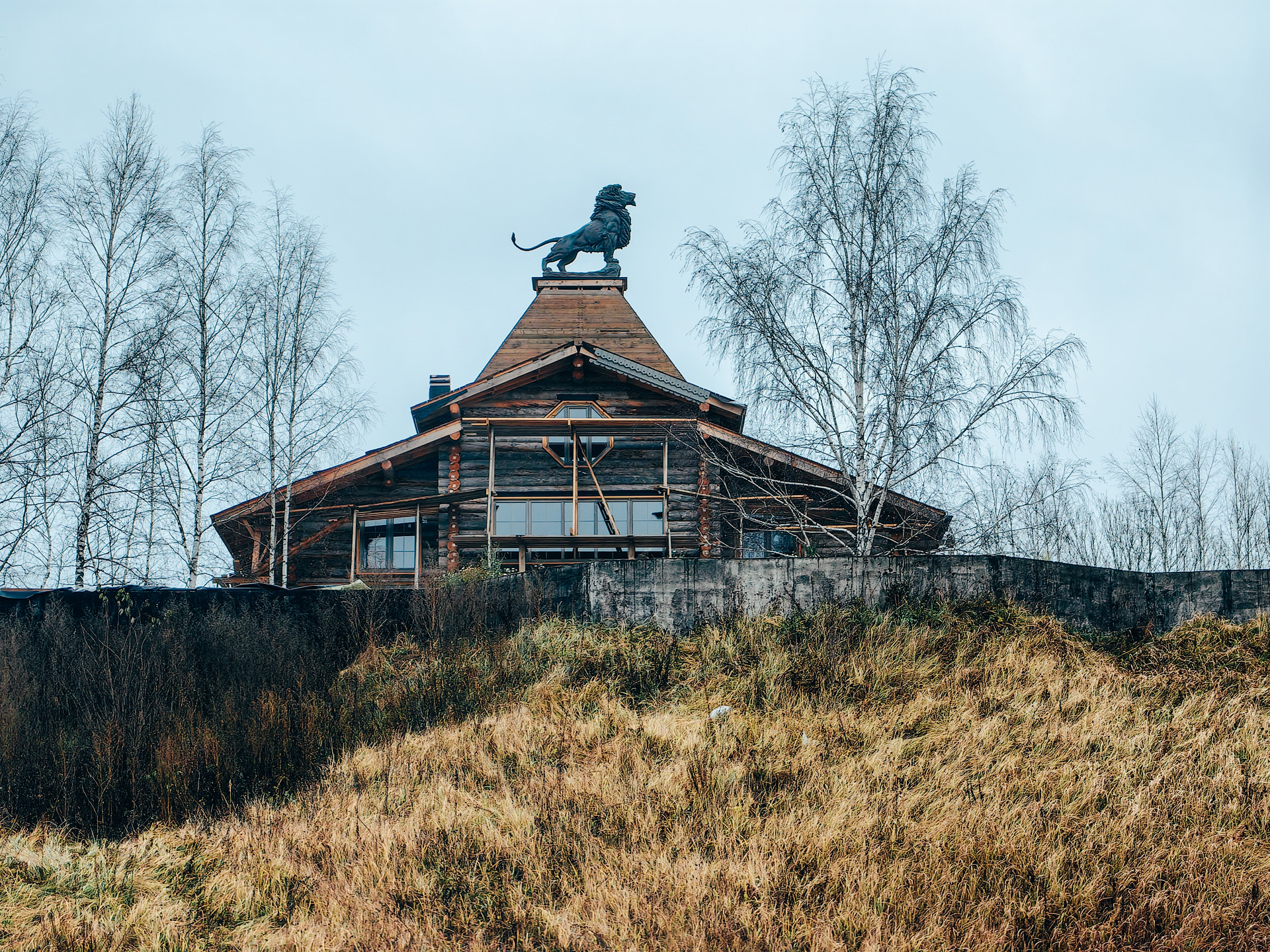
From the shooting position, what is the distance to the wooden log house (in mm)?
18016

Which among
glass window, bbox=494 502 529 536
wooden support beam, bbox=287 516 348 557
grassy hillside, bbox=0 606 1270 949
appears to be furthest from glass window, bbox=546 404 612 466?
grassy hillside, bbox=0 606 1270 949

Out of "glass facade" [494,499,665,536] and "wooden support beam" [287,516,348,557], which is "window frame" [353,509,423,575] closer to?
"wooden support beam" [287,516,348,557]

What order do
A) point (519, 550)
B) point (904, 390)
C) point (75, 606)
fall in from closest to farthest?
1. point (75, 606)
2. point (904, 390)
3. point (519, 550)

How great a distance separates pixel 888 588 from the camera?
11.6 meters

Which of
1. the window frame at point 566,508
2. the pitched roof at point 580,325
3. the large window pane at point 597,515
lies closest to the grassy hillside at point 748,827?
the window frame at point 566,508

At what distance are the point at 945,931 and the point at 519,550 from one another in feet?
42.1

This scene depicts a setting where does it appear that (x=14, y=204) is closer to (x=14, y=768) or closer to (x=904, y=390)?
(x=14, y=768)

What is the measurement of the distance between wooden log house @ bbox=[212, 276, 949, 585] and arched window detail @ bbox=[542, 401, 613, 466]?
3 centimetres

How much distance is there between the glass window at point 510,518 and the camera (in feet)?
61.3

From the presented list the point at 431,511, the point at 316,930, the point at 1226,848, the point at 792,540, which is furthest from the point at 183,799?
the point at 792,540

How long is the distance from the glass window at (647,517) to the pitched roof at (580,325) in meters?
3.53

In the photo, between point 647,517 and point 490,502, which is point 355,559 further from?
point 647,517

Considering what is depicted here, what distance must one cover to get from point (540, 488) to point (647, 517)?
2237 millimetres

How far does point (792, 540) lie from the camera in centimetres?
1919
